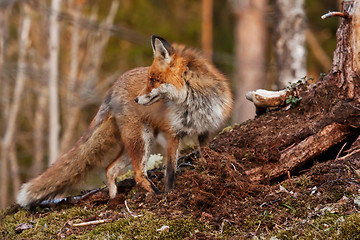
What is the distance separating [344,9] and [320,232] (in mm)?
2843

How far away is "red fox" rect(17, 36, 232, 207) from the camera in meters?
5.50

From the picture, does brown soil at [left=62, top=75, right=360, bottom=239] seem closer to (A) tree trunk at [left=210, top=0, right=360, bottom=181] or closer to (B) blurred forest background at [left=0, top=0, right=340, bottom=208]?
(A) tree trunk at [left=210, top=0, right=360, bottom=181]

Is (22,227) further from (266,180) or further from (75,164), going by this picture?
(266,180)

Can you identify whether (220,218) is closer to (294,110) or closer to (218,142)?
(218,142)

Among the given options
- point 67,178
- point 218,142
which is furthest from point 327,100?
point 67,178

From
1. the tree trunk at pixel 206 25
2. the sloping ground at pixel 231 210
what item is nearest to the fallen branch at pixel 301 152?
the sloping ground at pixel 231 210

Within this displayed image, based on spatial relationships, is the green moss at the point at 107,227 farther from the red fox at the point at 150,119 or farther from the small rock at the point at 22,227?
the red fox at the point at 150,119

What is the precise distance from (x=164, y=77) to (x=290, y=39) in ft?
22.2

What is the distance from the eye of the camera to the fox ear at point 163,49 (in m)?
5.49

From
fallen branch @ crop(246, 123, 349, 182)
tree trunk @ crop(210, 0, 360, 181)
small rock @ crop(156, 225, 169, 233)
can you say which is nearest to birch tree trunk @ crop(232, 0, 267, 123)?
tree trunk @ crop(210, 0, 360, 181)

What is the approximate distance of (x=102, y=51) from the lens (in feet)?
57.1

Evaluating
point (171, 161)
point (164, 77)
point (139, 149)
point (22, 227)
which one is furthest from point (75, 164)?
point (164, 77)

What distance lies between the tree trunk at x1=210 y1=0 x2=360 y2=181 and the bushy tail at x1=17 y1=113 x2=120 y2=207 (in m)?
1.55

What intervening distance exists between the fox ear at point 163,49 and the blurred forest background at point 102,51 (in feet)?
17.2
